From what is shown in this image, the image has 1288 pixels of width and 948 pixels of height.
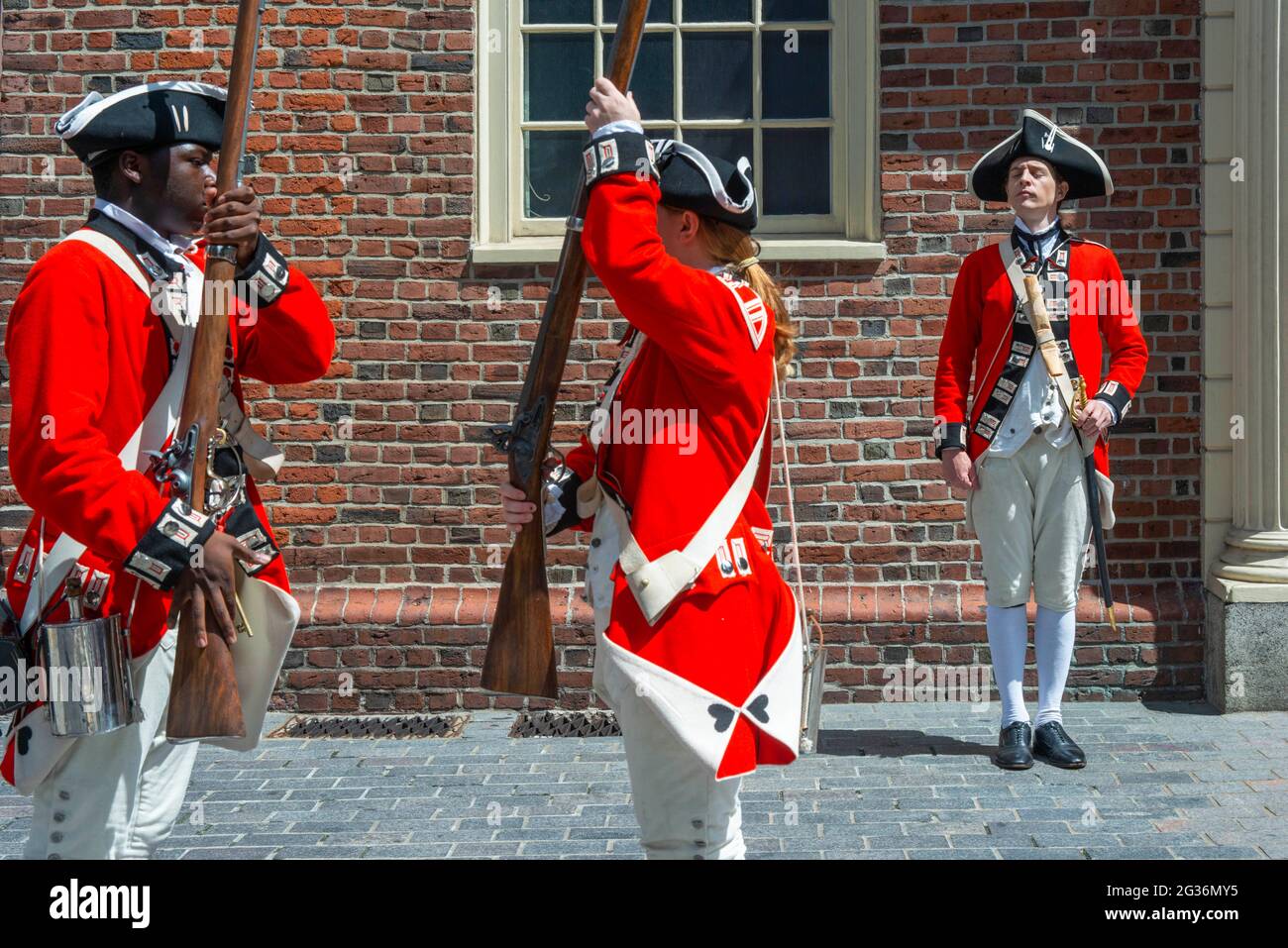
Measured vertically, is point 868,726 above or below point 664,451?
below


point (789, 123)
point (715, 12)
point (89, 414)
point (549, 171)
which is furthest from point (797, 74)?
point (89, 414)

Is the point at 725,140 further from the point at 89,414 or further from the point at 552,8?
the point at 89,414

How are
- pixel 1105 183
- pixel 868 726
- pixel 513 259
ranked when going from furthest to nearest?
pixel 513 259
pixel 868 726
pixel 1105 183

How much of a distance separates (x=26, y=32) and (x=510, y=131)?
230cm

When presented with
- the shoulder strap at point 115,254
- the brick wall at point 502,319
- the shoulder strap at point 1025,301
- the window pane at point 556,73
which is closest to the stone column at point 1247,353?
the brick wall at point 502,319

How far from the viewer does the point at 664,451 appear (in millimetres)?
3238

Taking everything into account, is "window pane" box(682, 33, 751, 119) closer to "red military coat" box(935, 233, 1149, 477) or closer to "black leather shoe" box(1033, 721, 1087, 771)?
"red military coat" box(935, 233, 1149, 477)

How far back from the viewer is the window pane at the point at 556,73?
7.36 m

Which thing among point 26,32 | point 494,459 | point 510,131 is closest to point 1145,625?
point 494,459

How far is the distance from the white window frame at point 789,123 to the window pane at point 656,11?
0.44ft

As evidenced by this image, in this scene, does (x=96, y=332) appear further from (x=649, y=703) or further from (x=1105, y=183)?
(x=1105, y=183)

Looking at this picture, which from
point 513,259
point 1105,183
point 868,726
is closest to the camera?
Result: point 1105,183

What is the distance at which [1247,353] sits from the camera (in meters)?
6.85

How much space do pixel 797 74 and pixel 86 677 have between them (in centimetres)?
518
